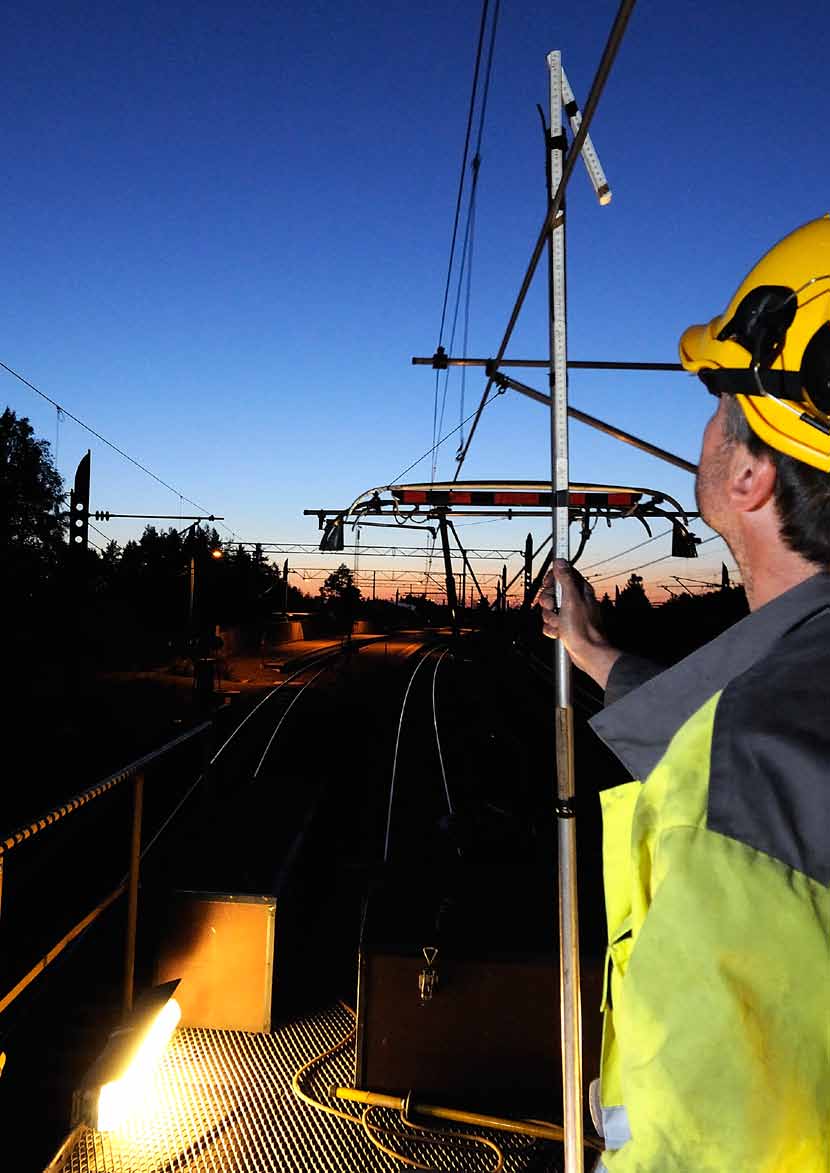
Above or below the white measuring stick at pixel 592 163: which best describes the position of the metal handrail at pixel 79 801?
below

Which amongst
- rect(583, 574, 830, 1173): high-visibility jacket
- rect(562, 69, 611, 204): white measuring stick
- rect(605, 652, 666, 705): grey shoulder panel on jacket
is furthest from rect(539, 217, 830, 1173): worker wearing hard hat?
rect(562, 69, 611, 204): white measuring stick

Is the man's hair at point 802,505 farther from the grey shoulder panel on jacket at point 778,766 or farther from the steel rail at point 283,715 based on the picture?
the steel rail at point 283,715

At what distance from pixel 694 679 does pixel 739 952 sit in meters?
0.46

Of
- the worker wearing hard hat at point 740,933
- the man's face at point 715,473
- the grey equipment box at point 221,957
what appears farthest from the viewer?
the grey equipment box at point 221,957

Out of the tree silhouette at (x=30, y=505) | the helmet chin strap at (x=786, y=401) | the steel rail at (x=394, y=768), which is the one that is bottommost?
the steel rail at (x=394, y=768)

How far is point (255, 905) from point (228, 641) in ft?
117

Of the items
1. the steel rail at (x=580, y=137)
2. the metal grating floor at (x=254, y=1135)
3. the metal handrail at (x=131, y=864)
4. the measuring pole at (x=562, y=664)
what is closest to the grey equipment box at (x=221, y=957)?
the metal grating floor at (x=254, y=1135)

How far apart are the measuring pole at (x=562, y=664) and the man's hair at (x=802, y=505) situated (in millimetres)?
1172

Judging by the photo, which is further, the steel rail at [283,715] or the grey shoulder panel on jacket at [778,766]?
the steel rail at [283,715]

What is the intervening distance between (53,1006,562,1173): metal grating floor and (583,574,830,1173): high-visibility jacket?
3.04 metres

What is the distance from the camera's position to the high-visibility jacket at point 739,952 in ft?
2.39

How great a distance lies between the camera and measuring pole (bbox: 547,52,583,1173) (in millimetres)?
2283

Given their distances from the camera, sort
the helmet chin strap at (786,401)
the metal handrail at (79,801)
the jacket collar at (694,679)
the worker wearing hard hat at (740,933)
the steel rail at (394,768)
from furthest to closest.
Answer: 1. the steel rail at (394,768)
2. the metal handrail at (79,801)
3. the helmet chin strap at (786,401)
4. the jacket collar at (694,679)
5. the worker wearing hard hat at (740,933)

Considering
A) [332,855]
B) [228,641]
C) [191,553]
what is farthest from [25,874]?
[228,641]
